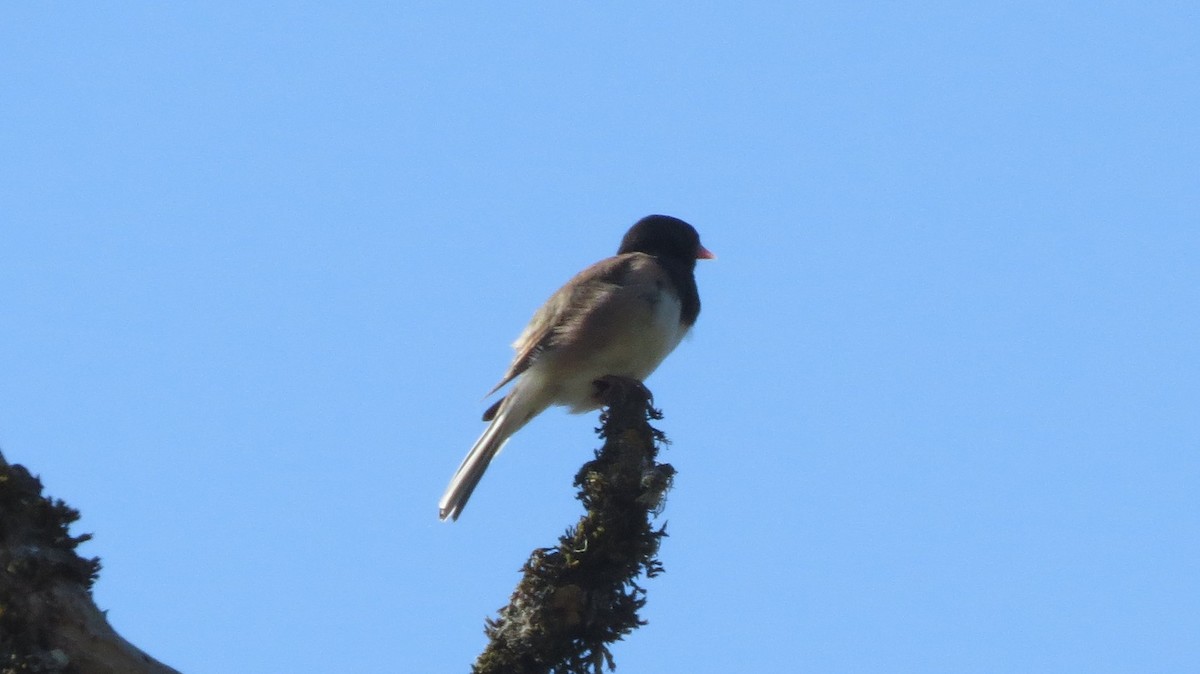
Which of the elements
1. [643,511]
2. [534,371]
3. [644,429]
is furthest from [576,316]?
[643,511]

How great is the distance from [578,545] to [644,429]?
72 cm

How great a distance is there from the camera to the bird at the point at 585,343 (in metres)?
6.49

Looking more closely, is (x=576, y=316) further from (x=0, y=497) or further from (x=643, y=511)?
(x=0, y=497)

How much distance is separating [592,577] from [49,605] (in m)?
1.31

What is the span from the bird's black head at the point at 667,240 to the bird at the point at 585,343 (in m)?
0.68

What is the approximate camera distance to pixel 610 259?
288 inches

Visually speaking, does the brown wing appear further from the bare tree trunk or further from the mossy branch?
the bare tree trunk

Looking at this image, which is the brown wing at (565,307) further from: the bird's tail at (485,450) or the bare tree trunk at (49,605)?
the bare tree trunk at (49,605)

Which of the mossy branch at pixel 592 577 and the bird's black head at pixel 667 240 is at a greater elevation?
the bird's black head at pixel 667 240

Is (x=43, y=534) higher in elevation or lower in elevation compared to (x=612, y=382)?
lower

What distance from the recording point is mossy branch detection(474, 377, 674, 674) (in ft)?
10.9

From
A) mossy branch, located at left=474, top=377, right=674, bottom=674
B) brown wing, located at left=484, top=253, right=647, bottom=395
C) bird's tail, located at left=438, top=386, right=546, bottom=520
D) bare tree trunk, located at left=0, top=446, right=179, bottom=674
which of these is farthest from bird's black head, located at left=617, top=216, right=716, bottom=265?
bare tree trunk, located at left=0, top=446, right=179, bottom=674

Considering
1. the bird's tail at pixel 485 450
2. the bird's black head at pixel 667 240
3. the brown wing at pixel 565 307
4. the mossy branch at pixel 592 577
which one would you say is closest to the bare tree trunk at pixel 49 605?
the mossy branch at pixel 592 577

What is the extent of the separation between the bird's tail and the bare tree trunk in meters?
3.34
